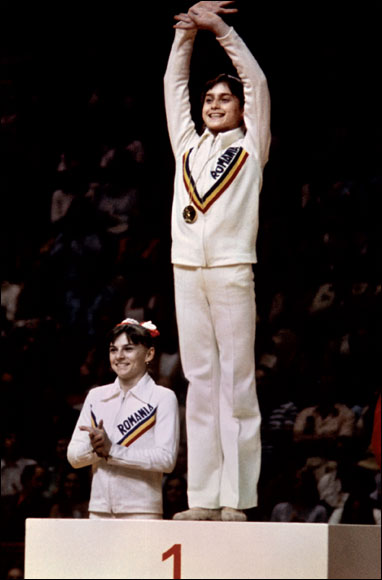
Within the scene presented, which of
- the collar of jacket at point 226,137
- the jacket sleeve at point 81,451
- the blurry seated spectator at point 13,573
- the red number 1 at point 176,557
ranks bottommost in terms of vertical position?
the blurry seated spectator at point 13,573

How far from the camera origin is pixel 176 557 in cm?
402

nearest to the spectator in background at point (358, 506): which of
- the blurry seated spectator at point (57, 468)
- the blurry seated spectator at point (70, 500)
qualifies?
the blurry seated spectator at point (70, 500)

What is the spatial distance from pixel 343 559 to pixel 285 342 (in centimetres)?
271

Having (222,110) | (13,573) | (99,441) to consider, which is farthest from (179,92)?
(13,573)

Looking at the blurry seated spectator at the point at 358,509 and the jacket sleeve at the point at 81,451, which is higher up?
the jacket sleeve at the point at 81,451

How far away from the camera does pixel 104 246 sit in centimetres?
691

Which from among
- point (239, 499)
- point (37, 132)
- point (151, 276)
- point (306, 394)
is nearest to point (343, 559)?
point (239, 499)

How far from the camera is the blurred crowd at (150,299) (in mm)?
6406

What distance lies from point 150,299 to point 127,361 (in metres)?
1.86

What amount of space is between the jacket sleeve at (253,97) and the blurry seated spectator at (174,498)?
249cm

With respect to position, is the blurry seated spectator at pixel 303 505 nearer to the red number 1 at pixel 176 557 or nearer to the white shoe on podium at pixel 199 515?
the white shoe on podium at pixel 199 515

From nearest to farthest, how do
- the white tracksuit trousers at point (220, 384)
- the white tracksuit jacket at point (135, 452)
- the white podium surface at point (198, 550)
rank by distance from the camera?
the white podium surface at point (198, 550)
the white tracksuit trousers at point (220, 384)
the white tracksuit jacket at point (135, 452)

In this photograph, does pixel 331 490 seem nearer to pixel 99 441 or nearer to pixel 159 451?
pixel 159 451

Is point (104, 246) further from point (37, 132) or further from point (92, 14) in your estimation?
point (92, 14)
